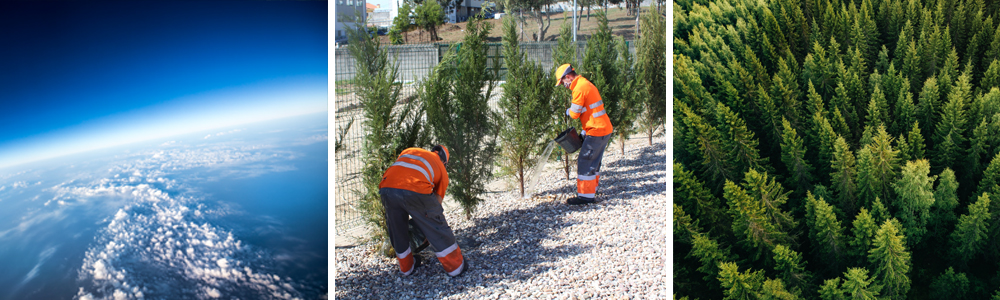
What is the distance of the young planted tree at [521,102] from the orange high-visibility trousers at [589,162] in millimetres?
656

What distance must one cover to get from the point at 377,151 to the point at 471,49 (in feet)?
4.88

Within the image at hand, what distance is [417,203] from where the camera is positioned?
12.5ft

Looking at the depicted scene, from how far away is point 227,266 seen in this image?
107 inches

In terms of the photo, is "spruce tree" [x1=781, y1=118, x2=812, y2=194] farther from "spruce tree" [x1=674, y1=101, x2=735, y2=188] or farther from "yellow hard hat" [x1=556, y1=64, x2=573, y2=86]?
"yellow hard hat" [x1=556, y1=64, x2=573, y2=86]

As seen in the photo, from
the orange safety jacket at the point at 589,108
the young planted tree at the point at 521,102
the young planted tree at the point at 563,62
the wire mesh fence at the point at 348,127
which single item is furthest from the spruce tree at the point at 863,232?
the young planted tree at the point at 563,62

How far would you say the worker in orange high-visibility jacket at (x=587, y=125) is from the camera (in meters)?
5.54

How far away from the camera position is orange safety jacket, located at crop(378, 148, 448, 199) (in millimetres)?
3770

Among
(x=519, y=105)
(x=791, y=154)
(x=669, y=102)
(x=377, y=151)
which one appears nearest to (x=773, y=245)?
(x=791, y=154)

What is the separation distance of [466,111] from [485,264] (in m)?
1.44

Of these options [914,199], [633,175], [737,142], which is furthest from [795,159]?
[633,175]

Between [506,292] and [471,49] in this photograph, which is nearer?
[506,292]

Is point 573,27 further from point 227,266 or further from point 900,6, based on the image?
point 227,266

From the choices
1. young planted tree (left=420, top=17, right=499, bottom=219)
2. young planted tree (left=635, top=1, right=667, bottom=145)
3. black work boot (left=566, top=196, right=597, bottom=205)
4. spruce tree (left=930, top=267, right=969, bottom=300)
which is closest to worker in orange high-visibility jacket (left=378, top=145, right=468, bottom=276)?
young planted tree (left=420, top=17, right=499, bottom=219)

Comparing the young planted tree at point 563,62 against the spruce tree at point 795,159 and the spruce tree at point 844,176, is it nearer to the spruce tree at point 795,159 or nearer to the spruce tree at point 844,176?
the spruce tree at point 795,159
